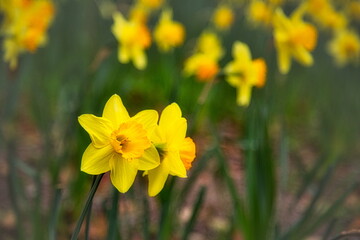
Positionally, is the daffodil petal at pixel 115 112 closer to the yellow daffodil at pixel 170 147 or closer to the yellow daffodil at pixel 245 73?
the yellow daffodil at pixel 170 147

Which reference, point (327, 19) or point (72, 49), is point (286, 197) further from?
point (72, 49)

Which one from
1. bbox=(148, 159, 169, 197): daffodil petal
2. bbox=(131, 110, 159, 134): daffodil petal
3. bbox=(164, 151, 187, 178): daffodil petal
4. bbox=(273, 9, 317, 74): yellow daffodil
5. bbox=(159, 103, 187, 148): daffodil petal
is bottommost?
bbox=(273, 9, 317, 74): yellow daffodil

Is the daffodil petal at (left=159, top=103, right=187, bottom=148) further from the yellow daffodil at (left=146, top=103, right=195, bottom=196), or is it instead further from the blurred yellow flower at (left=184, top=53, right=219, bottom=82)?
the blurred yellow flower at (left=184, top=53, right=219, bottom=82)

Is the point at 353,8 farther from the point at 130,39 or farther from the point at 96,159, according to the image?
the point at 96,159

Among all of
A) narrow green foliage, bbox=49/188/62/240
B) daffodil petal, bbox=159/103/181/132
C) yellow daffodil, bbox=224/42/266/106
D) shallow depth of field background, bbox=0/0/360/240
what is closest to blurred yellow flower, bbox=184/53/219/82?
shallow depth of field background, bbox=0/0/360/240

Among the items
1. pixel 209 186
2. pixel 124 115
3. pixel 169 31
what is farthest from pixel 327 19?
pixel 124 115

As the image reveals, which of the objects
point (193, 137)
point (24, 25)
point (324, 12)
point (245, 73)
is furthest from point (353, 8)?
point (24, 25)

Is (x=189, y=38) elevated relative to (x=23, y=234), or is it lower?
lower
